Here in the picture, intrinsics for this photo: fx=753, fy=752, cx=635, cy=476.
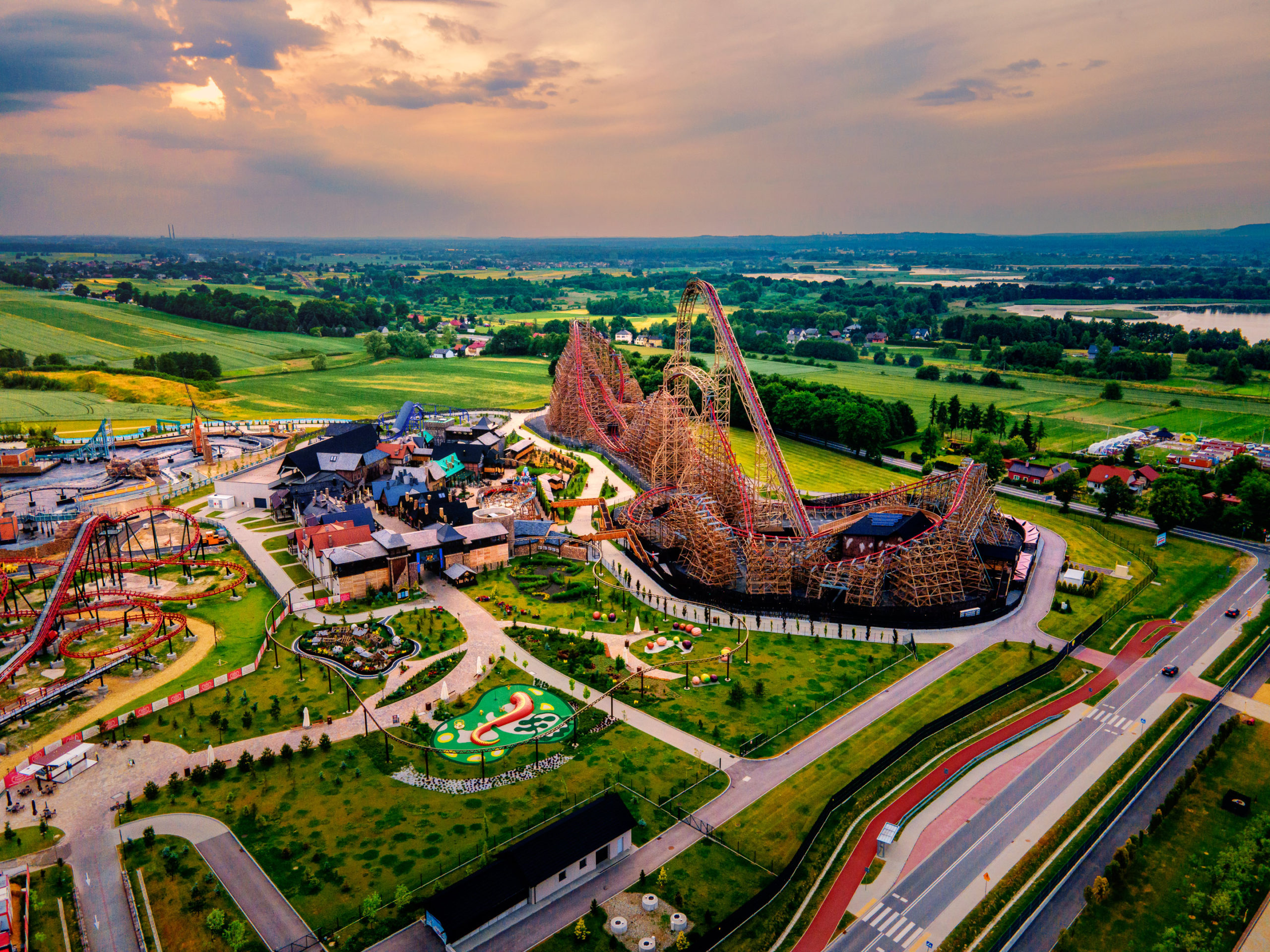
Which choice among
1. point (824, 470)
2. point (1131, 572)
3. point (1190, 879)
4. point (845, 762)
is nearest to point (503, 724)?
point (845, 762)

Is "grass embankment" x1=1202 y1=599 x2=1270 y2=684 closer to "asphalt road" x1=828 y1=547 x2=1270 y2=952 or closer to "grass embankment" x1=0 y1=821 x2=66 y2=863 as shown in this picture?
"asphalt road" x1=828 y1=547 x2=1270 y2=952

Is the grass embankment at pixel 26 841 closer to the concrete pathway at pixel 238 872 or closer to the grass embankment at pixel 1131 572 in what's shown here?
the concrete pathway at pixel 238 872

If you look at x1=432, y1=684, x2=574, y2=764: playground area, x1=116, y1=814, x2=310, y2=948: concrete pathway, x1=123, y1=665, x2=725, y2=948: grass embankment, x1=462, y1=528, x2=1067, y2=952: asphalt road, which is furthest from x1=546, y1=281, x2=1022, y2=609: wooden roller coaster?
x1=116, y1=814, x2=310, y2=948: concrete pathway

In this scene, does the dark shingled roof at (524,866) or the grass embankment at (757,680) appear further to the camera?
the grass embankment at (757,680)

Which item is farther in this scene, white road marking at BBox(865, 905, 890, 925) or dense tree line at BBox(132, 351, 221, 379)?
dense tree line at BBox(132, 351, 221, 379)

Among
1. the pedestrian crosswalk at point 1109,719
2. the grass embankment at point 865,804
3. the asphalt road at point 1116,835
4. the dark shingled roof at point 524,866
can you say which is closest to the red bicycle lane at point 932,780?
the grass embankment at point 865,804

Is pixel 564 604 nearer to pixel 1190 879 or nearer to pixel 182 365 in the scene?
pixel 1190 879
